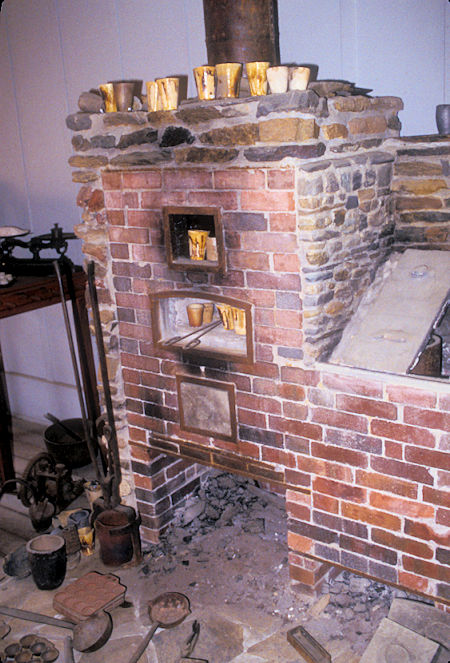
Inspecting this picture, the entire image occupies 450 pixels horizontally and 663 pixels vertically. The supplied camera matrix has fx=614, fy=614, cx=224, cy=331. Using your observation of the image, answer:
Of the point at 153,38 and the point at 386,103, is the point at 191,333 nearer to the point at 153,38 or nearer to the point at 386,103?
the point at 386,103

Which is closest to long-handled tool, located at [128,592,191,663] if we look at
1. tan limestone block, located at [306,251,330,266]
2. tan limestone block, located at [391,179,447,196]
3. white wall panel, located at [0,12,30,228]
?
tan limestone block, located at [306,251,330,266]

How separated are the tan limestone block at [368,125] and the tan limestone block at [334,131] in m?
0.07

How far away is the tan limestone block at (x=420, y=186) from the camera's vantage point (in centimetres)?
279

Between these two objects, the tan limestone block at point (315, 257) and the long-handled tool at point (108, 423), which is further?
the long-handled tool at point (108, 423)

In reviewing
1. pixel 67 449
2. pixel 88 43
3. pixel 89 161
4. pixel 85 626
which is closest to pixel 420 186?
pixel 89 161

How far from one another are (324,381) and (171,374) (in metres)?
0.79

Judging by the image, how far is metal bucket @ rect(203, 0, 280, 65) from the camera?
253 centimetres

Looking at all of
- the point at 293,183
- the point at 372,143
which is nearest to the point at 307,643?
the point at 293,183

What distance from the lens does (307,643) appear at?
256 cm

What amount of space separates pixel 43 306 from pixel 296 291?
211 cm

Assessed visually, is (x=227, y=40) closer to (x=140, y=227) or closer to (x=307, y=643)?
(x=140, y=227)

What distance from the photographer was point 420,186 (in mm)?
2844

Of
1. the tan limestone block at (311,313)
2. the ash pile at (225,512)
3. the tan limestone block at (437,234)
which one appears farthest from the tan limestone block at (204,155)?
the ash pile at (225,512)

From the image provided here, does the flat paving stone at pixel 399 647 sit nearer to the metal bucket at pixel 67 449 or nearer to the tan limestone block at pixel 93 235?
the tan limestone block at pixel 93 235
